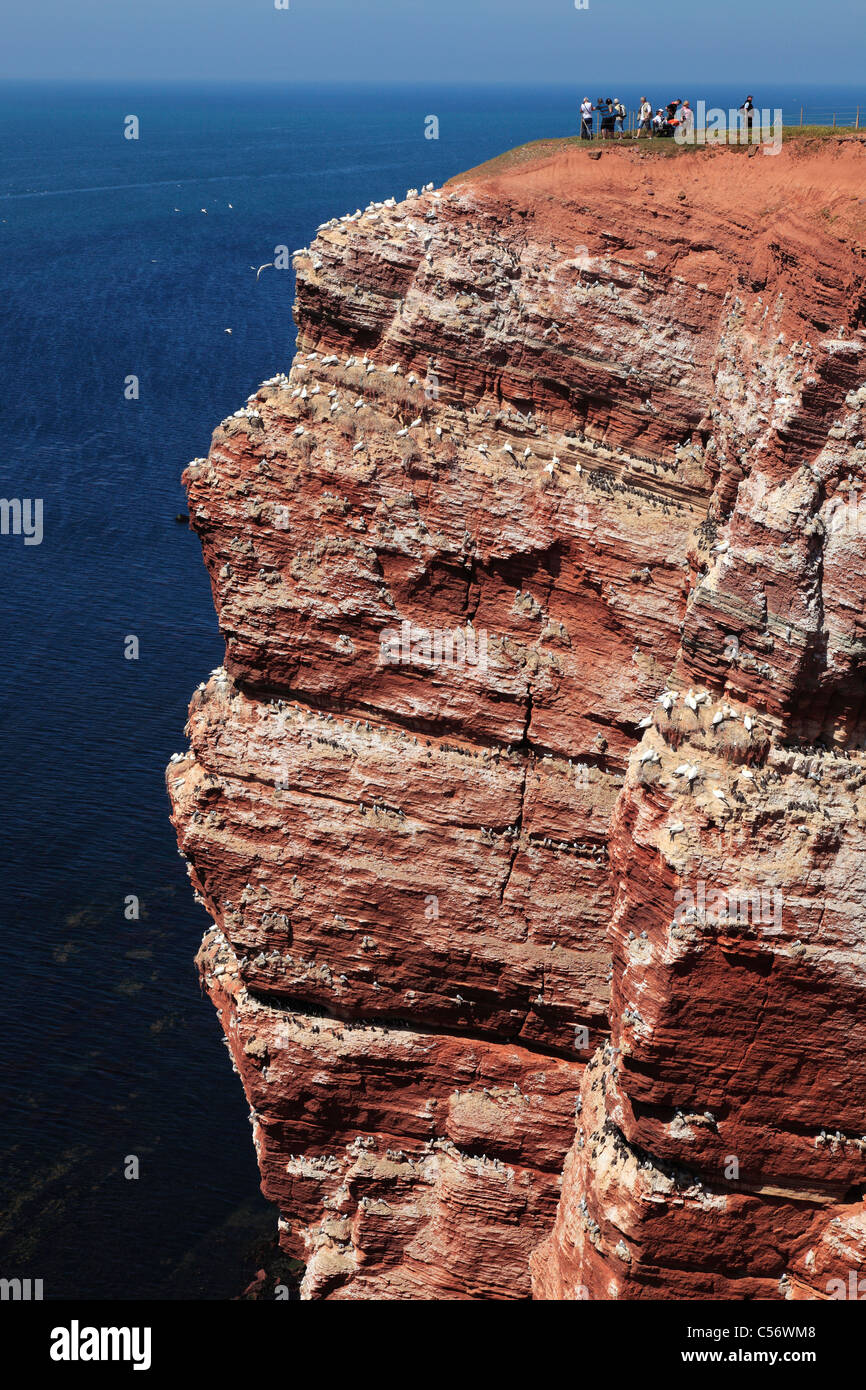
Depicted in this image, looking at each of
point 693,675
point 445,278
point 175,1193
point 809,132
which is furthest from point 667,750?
point 175,1193

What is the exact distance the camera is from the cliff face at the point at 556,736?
92.1 feet

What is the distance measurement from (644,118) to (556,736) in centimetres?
1659

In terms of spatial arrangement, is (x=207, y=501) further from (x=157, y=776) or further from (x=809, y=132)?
(x=157, y=776)

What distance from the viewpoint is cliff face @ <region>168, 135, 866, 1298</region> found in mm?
28062

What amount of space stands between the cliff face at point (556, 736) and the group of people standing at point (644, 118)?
8.46 feet

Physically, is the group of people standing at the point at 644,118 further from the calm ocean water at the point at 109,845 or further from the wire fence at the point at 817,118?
the calm ocean water at the point at 109,845

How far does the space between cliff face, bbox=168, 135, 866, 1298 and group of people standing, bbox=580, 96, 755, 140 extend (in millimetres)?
2578

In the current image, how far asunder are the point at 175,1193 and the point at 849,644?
130 feet

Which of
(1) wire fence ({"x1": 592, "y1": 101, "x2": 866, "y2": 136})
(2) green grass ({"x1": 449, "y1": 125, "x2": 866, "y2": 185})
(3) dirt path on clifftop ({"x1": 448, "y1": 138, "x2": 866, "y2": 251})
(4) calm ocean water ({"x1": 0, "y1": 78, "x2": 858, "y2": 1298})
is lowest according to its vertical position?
(4) calm ocean water ({"x1": 0, "y1": 78, "x2": 858, "y2": 1298})

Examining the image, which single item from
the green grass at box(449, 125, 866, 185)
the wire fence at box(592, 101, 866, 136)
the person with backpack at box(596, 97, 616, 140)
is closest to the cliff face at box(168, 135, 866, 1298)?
the green grass at box(449, 125, 866, 185)

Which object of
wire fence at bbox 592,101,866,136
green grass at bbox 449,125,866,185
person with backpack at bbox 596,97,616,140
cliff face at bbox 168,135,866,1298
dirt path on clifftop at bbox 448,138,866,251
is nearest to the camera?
cliff face at bbox 168,135,866,1298

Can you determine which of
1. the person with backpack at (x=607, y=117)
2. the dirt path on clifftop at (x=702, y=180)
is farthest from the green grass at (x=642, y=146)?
the person with backpack at (x=607, y=117)

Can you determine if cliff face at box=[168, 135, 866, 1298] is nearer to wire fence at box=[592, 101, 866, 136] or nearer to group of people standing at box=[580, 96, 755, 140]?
wire fence at box=[592, 101, 866, 136]

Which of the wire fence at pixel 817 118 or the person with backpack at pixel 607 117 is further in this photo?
the person with backpack at pixel 607 117
